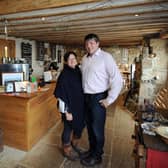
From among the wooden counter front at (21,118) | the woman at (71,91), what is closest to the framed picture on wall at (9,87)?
the wooden counter front at (21,118)

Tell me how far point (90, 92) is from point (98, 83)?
152 millimetres

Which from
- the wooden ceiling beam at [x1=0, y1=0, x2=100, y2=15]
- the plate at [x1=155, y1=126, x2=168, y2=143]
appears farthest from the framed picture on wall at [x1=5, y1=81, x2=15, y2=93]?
the plate at [x1=155, y1=126, x2=168, y2=143]

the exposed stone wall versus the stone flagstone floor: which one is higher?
the exposed stone wall

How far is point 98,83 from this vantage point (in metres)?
1.91

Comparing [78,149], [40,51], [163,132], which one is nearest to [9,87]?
[78,149]

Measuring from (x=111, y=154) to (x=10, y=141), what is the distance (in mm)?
1562

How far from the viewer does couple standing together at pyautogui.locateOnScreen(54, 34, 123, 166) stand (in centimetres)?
187

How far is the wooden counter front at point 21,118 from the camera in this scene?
2.33 m

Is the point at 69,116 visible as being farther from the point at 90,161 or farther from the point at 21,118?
the point at 21,118

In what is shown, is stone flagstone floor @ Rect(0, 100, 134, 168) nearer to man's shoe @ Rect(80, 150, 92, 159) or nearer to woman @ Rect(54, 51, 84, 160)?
man's shoe @ Rect(80, 150, 92, 159)

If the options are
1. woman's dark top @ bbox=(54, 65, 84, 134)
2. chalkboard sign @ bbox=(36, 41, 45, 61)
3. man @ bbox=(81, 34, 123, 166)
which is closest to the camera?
man @ bbox=(81, 34, 123, 166)

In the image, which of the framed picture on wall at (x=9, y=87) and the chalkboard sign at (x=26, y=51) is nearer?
the framed picture on wall at (x=9, y=87)

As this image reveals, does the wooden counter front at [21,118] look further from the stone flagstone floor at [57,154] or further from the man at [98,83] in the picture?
the man at [98,83]

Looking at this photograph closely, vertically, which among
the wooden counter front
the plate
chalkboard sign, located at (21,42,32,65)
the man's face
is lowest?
the wooden counter front
